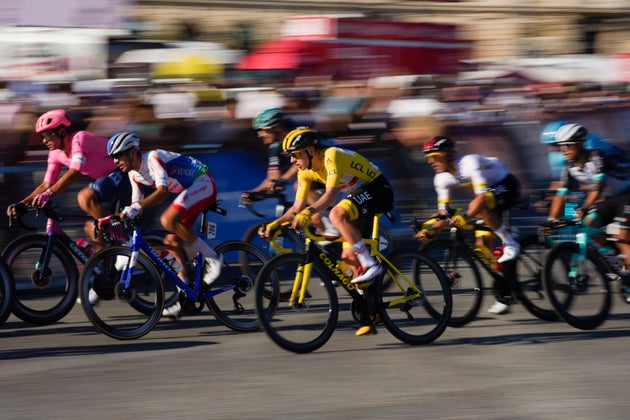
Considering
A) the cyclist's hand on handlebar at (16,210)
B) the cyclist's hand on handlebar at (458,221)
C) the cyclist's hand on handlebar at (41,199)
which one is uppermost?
the cyclist's hand on handlebar at (41,199)

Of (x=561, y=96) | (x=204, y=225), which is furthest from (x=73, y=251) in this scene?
(x=561, y=96)

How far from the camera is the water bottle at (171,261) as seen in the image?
27.7 ft

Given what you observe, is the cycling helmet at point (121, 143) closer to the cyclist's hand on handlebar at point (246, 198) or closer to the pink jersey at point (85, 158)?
the pink jersey at point (85, 158)

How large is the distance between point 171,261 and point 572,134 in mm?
3509

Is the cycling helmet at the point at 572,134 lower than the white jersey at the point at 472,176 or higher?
higher

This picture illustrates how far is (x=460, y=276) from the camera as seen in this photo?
27.6 feet

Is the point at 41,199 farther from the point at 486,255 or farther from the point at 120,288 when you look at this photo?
the point at 486,255

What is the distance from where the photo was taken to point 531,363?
717 centimetres

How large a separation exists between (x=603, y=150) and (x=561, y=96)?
5481 mm

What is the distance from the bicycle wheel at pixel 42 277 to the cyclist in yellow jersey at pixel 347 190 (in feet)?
6.48

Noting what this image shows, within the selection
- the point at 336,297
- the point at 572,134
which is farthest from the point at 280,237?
the point at 572,134

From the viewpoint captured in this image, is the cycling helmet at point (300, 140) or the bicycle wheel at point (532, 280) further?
the bicycle wheel at point (532, 280)

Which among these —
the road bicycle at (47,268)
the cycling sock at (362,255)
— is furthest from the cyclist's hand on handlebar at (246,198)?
the cycling sock at (362,255)

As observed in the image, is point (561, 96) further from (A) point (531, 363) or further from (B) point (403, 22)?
(A) point (531, 363)
